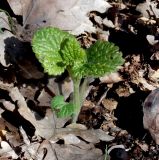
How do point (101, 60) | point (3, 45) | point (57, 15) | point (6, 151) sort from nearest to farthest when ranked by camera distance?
point (101, 60) < point (6, 151) < point (3, 45) < point (57, 15)

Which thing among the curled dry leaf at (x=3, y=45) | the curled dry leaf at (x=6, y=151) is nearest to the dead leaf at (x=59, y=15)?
the curled dry leaf at (x=3, y=45)

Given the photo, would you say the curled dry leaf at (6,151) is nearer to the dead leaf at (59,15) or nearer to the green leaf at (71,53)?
the green leaf at (71,53)

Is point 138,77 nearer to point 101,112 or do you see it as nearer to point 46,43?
point 101,112

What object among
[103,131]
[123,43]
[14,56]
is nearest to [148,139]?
[103,131]

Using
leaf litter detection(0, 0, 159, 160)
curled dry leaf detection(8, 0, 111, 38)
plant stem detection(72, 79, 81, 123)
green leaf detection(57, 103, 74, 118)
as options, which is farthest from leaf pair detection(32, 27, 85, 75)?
curled dry leaf detection(8, 0, 111, 38)

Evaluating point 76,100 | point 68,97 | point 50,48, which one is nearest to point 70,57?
point 50,48

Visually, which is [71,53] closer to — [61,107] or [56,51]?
[56,51]
